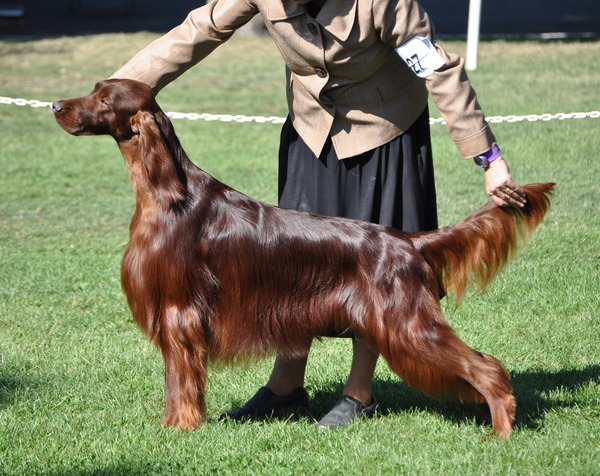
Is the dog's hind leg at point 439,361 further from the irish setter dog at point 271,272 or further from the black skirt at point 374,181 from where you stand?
the black skirt at point 374,181

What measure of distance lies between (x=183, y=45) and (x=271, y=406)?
172cm

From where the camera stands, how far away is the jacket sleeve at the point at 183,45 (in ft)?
13.1

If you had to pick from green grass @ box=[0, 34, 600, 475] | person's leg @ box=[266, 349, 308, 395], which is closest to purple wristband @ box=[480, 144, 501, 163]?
green grass @ box=[0, 34, 600, 475]

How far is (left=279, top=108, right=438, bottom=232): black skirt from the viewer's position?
4.03 m

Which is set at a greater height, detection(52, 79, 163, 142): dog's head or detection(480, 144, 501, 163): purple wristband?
detection(52, 79, 163, 142): dog's head

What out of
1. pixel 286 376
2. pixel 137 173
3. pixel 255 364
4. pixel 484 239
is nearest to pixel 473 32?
pixel 286 376

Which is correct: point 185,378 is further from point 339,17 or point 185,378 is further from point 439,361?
point 339,17

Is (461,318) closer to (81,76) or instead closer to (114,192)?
(114,192)

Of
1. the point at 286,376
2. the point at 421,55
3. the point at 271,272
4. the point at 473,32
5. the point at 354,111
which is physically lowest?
the point at 473,32

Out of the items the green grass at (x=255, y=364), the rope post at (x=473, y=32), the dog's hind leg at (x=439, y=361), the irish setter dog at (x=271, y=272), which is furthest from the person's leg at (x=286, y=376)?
the rope post at (x=473, y=32)

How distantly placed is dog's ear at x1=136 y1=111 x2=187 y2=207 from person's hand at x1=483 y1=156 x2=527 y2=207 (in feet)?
4.19

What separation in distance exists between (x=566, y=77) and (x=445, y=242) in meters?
12.9

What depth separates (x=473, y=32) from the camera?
1655 centimetres

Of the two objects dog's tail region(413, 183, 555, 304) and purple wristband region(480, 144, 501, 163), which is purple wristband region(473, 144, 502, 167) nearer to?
purple wristband region(480, 144, 501, 163)
